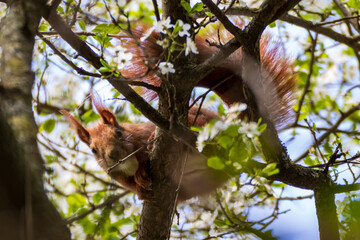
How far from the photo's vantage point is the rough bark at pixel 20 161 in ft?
3.32

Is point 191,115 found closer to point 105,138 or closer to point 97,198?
point 105,138

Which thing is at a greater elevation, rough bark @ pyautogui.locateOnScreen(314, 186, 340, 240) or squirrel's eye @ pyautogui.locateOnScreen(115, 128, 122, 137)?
squirrel's eye @ pyautogui.locateOnScreen(115, 128, 122, 137)

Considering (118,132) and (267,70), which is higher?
(267,70)

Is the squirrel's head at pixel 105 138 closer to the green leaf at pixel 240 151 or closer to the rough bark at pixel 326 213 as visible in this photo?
the rough bark at pixel 326 213

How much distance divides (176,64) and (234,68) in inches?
25.8

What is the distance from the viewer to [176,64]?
1.92 metres

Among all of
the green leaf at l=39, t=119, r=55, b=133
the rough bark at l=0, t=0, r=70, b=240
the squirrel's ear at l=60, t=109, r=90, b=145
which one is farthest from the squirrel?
the rough bark at l=0, t=0, r=70, b=240

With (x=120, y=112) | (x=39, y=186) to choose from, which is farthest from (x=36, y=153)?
(x=120, y=112)

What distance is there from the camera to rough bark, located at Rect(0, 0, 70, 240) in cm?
101

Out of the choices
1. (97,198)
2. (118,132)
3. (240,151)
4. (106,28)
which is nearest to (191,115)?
(118,132)

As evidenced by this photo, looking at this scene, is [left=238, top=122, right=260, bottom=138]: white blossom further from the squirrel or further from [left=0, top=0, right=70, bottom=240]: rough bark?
the squirrel

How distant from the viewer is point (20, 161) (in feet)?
3.34

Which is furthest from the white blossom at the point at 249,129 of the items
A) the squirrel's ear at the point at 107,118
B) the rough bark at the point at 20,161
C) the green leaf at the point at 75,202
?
the green leaf at the point at 75,202

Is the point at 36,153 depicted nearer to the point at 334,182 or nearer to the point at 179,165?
the point at 179,165
